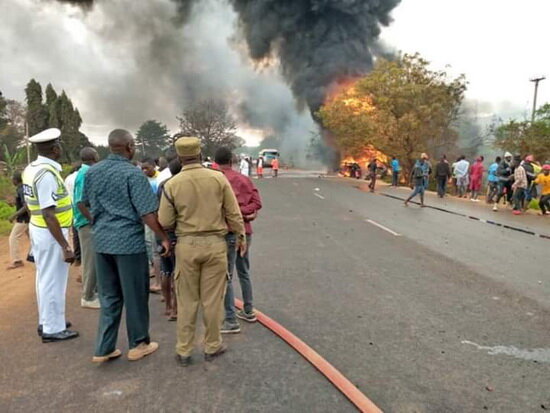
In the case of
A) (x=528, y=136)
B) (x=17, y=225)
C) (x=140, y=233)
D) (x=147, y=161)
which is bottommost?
(x=17, y=225)

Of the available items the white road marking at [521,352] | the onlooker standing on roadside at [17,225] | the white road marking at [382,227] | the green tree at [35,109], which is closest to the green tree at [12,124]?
the green tree at [35,109]

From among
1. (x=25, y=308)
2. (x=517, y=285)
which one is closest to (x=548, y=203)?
(x=517, y=285)

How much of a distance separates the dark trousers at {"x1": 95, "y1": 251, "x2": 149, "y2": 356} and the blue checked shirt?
104 millimetres

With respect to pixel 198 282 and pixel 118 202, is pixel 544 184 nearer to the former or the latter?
pixel 198 282

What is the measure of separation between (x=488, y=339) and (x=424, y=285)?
1591mm

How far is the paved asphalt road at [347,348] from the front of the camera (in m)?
Result: 2.79

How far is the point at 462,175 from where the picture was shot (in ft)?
57.4

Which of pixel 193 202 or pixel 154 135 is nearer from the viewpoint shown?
pixel 193 202

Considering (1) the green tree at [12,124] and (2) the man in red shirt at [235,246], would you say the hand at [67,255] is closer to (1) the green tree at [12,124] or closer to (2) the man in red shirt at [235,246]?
(2) the man in red shirt at [235,246]

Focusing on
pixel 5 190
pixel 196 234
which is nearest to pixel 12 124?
pixel 5 190

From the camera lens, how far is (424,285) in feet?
17.4

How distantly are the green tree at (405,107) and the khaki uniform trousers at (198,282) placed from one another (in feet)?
77.4

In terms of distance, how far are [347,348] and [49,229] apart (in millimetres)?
2659

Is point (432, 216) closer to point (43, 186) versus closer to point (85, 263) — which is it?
point (85, 263)
